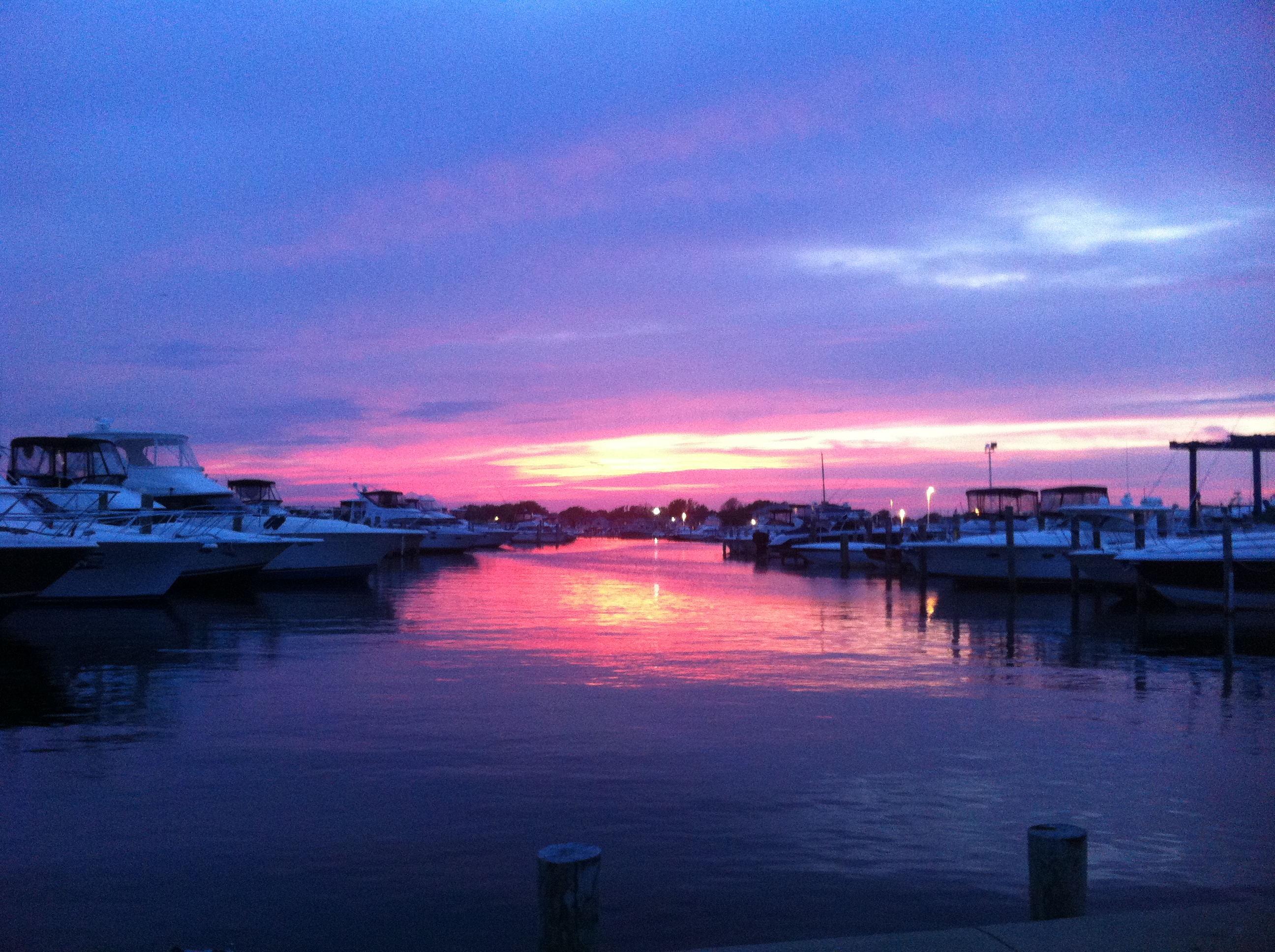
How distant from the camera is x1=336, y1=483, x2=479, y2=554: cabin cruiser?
75.4 meters

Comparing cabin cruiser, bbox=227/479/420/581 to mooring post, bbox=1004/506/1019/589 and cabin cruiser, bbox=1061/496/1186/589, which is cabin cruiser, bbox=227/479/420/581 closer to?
mooring post, bbox=1004/506/1019/589

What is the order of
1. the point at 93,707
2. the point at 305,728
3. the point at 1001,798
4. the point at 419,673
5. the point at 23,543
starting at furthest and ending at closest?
the point at 23,543, the point at 419,673, the point at 93,707, the point at 305,728, the point at 1001,798

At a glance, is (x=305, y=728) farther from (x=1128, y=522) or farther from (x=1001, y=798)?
(x=1128, y=522)

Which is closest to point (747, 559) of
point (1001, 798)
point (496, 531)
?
point (496, 531)

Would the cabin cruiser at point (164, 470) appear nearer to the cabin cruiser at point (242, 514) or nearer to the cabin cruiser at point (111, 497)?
the cabin cruiser at point (242, 514)

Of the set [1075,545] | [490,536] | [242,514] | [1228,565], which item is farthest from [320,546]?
[490,536]

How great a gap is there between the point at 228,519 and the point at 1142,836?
35343 millimetres

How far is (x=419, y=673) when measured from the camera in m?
19.0

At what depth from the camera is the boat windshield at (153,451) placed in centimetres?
4031

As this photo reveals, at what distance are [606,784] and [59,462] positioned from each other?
30365 mm

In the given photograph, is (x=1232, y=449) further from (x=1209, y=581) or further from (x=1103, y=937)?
(x=1103, y=937)

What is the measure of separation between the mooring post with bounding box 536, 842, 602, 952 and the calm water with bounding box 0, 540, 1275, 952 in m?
1.44

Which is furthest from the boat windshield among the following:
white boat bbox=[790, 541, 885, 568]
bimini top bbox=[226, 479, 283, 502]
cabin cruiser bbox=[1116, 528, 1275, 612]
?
white boat bbox=[790, 541, 885, 568]

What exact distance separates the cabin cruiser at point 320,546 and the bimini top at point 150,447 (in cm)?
321
